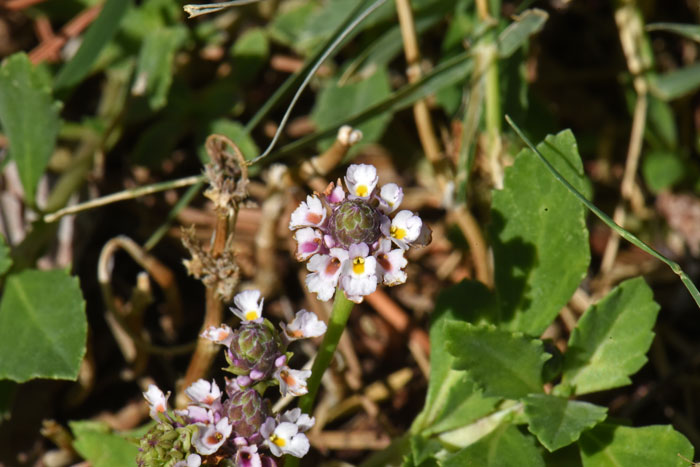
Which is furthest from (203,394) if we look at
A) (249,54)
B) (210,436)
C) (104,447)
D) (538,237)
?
(249,54)

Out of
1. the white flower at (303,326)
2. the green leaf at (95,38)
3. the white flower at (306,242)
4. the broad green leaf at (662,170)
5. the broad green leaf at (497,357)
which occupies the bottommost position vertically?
the broad green leaf at (662,170)

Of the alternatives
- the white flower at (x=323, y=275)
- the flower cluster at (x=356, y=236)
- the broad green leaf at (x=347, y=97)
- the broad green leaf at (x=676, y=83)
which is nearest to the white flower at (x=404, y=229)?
the flower cluster at (x=356, y=236)

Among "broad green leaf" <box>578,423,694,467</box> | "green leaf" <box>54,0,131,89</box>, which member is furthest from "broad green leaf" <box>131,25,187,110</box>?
"broad green leaf" <box>578,423,694,467</box>

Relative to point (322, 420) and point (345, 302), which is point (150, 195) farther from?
point (345, 302)

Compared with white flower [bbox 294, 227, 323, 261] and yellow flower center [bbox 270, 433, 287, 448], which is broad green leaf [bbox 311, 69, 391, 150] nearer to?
white flower [bbox 294, 227, 323, 261]

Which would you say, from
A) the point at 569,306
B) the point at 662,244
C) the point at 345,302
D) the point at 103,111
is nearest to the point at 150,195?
the point at 103,111

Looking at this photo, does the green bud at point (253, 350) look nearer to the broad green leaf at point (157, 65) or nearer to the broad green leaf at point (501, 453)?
the broad green leaf at point (501, 453)

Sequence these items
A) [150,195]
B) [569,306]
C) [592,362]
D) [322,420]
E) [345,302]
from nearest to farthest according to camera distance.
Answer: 1. [345,302]
2. [592,362]
3. [322,420]
4. [569,306]
5. [150,195]
